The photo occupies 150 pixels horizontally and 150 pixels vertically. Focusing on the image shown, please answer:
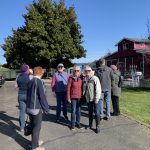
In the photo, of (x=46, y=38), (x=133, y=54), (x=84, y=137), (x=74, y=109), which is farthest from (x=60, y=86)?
(x=133, y=54)

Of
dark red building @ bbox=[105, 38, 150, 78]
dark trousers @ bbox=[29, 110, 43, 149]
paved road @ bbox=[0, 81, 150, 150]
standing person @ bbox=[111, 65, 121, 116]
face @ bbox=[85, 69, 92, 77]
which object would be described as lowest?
paved road @ bbox=[0, 81, 150, 150]

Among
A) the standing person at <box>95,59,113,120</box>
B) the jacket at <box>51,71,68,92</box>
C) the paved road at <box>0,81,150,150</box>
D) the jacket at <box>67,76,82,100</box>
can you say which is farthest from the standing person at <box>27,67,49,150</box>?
the standing person at <box>95,59,113,120</box>

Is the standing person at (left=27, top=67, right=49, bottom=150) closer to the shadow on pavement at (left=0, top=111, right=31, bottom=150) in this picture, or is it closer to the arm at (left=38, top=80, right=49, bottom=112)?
the arm at (left=38, top=80, right=49, bottom=112)

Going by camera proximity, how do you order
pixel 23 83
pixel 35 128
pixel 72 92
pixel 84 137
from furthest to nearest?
pixel 23 83
pixel 72 92
pixel 84 137
pixel 35 128

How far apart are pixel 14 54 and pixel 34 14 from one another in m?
6.29

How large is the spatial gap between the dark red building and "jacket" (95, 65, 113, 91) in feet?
127

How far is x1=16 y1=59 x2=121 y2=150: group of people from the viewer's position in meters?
7.81

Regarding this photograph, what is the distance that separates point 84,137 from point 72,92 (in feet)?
4.48

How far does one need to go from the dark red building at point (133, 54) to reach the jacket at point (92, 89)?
132ft

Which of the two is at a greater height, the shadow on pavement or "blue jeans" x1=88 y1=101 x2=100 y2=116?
"blue jeans" x1=88 y1=101 x2=100 y2=116

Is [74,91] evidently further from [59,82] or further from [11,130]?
[11,130]

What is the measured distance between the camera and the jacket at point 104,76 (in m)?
10.9

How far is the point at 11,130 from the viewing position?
10000 mm

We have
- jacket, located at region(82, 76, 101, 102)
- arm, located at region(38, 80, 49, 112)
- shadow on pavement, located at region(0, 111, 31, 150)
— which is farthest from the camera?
jacket, located at region(82, 76, 101, 102)
